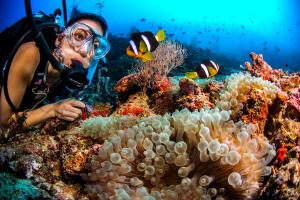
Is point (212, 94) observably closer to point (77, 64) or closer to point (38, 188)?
point (77, 64)

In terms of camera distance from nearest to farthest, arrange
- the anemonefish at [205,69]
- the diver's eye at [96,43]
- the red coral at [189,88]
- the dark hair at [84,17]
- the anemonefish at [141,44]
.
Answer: the diver's eye at [96,43] < the dark hair at [84,17] < the red coral at [189,88] < the anemonefish at [141,44] < the anemonefish at [205,69]

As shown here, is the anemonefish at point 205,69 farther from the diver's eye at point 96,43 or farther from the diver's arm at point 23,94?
the diver's arm at point 23,94

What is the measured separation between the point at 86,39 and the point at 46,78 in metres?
0.71

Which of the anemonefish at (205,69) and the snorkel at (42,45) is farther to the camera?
the anemonefish at (205,69)

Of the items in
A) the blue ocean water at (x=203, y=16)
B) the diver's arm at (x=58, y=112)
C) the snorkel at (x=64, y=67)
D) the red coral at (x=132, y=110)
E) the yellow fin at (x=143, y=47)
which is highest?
the blue ocean water at (x=203, y=16)

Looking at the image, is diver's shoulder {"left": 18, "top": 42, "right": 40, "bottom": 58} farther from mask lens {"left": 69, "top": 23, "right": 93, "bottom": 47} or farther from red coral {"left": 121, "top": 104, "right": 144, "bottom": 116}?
red coral {"left": 121, "top": 104, "right": 144, "bottom": 116}

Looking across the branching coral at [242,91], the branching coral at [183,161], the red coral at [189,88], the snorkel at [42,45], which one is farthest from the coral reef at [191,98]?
the snorkel at [42,45]

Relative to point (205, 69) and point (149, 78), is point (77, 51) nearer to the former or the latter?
point (149, 78)

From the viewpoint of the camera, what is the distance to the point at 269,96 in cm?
294

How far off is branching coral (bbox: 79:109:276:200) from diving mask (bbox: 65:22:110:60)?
1382 mm

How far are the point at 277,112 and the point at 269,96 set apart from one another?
0.66 feet

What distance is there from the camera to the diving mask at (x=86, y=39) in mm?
3232

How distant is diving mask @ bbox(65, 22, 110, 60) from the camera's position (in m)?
3.23

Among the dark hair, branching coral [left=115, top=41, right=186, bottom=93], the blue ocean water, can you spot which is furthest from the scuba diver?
the blue ocean water
